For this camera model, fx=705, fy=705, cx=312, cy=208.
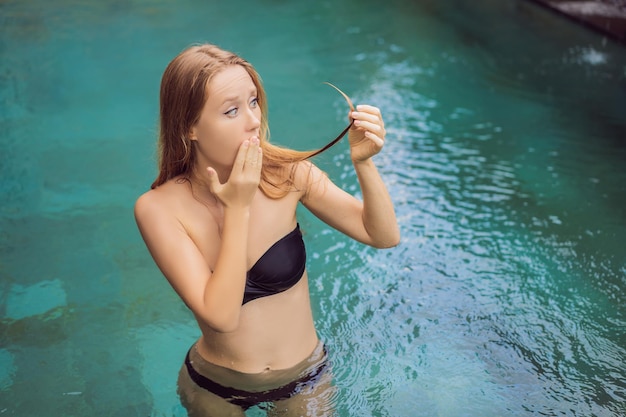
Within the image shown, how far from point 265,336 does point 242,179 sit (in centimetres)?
62

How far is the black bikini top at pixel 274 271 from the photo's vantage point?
7.01ft

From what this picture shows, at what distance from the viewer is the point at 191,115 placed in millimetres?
1985

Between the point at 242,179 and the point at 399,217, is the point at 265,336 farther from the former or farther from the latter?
the point at 399,217

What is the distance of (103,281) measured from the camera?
13.0 feet

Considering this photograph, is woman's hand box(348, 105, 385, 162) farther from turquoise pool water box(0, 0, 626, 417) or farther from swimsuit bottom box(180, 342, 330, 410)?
turquoise pool water box(0, 0, 626, 417)

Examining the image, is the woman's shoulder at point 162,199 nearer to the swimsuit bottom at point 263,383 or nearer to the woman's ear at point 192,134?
the woman's ear at point 192,134

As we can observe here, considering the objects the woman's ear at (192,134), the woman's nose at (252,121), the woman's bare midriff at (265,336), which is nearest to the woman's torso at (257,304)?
the woman's bare midriff at (265,336)

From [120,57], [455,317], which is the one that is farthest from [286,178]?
[120,57]

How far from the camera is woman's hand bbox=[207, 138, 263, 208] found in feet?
6.07

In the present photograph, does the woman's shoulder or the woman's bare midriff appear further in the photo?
the woman's bare midriff

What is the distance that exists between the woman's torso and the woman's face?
0.20 metres

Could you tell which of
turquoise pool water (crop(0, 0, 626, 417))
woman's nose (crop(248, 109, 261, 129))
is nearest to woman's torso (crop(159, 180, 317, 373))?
woman's nose (crop(248, 109, 261, 129))

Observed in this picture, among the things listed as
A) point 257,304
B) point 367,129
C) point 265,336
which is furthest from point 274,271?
point 367,129

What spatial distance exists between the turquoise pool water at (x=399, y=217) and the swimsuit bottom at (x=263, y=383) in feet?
1.53
